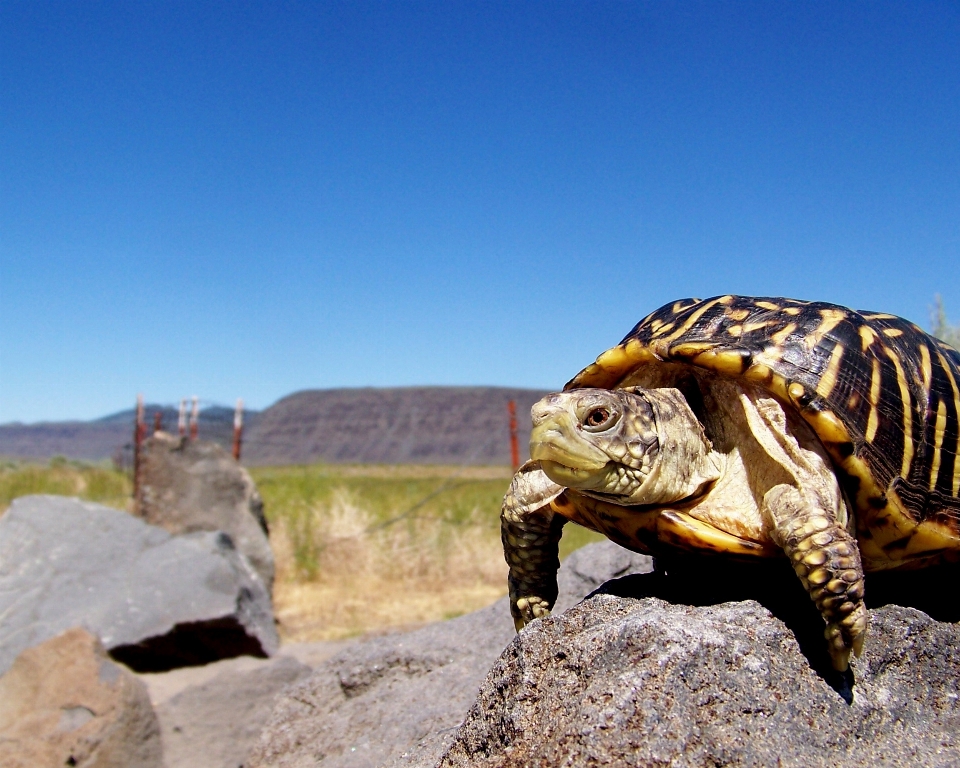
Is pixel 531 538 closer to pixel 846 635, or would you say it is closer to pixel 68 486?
pixel 846 635

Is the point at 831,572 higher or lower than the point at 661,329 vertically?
lower

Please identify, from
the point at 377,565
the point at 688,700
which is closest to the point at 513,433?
the point at 377,565

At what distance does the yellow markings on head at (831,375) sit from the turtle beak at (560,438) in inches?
29.0

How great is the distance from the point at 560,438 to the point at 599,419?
0.13 meters

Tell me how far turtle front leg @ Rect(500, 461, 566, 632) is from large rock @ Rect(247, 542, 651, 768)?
0.59 metres

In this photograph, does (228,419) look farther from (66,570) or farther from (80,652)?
(80,652)

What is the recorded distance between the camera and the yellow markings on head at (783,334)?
2.63m

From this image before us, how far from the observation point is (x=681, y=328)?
9.06 ft

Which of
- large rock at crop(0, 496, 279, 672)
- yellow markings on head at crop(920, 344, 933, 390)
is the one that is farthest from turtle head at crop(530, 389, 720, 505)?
large rock at crop(0, 496, 279, 672)

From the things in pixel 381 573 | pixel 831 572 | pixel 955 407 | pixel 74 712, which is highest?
pixel 955 407

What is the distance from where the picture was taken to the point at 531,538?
287cm

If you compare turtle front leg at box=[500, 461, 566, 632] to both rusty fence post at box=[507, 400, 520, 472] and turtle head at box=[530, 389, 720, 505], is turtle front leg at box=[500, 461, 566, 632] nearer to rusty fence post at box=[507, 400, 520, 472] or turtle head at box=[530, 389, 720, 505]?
turtle head at box=[530, 389, 720, 505]

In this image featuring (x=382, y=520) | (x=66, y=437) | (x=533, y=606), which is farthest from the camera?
(x=66, y=437)

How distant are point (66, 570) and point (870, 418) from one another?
20.7ft
